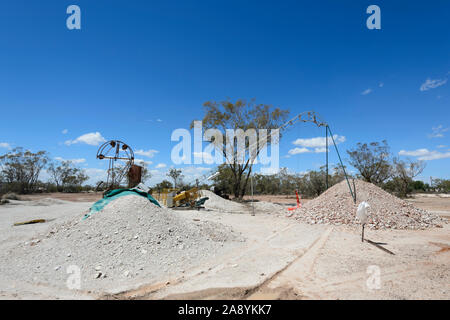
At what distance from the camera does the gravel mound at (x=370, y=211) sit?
854cm

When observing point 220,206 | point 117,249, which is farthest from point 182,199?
point 117,249

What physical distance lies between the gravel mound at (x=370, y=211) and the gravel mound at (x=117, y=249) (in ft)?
16.3

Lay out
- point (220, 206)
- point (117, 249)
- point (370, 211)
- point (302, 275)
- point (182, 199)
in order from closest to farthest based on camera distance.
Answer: point (302, 275), point (117, 249), point (370, 211), point (182, 199), point (220, 206)

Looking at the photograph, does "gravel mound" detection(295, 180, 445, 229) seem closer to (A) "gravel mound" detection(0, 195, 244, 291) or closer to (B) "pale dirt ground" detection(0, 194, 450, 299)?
(B) "pale dirt ground" detection(0, 194, 450, 299)

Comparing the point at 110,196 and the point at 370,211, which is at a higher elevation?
the point at 110,196

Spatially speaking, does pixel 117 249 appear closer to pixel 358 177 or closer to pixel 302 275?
pixel 302 275

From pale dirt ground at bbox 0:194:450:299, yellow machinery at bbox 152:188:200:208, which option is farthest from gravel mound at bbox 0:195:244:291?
yellow machinery at bbox 152:188:200:208

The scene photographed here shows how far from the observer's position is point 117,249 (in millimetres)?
4441

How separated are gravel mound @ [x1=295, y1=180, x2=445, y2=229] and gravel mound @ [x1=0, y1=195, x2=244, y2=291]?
16.3 feet

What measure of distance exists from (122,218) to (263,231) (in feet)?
15.4

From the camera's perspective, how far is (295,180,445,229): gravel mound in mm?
8539

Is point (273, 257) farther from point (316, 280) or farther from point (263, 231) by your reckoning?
point (263, 231)

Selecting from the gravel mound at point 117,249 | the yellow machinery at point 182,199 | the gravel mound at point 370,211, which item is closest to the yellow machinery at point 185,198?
the yellow machinery at point 182,199

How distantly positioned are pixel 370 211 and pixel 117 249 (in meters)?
9.12
